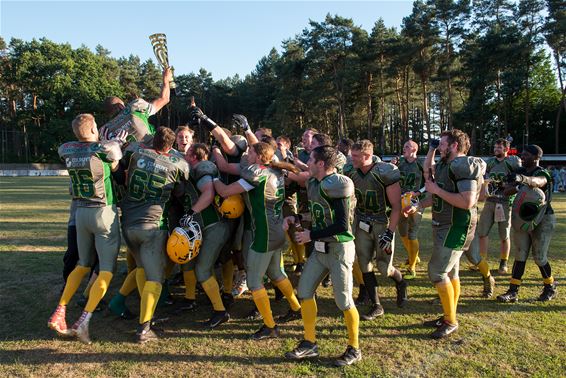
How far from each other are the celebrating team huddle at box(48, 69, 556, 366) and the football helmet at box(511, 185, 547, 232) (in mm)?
22

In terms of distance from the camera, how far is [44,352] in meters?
4.82

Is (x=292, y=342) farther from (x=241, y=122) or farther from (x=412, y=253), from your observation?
(x=412, y=253)

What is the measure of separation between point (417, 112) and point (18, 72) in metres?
64.3

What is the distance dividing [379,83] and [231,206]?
4829 cm

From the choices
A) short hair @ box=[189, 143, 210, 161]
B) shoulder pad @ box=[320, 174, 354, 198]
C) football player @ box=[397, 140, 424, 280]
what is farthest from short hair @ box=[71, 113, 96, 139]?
football player @ box=[397, 140, 424, 280]

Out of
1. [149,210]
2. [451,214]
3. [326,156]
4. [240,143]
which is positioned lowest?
[451,214]

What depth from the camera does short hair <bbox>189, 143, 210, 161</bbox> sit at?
5875 mm

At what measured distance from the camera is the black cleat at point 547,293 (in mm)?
6580

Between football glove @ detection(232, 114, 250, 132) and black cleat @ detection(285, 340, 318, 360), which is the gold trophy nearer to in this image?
football glove @ detection(232, 114, 250, 132)

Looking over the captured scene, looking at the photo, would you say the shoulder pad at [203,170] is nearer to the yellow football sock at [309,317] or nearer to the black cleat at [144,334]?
the black cleat at [144,334]

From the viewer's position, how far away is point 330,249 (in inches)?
184

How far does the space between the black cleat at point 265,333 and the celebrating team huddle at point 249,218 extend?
0.04 feet

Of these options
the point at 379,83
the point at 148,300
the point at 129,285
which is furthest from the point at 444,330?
the point at 379,83

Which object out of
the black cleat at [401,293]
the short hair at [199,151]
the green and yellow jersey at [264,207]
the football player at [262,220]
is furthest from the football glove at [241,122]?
the black cleat at [401,293]
